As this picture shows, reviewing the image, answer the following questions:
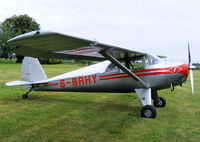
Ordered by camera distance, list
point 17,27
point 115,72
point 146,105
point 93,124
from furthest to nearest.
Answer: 1. point 17,27
2. point 115,72
3. point 146,105
4. point 93,124

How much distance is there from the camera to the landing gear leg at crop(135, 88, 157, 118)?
5652mm

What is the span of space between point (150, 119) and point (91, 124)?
5.81ft

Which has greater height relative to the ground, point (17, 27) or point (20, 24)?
point (20, 24)

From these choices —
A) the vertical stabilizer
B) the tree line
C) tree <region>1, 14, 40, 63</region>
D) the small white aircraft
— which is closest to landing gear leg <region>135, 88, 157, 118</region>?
the small white aircraft

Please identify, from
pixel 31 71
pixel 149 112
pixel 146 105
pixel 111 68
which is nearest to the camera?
pixel 149 112

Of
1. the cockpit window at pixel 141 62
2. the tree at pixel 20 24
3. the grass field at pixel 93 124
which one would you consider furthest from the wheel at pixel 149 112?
the tree at pixel 20 24

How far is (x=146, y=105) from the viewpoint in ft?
19.1

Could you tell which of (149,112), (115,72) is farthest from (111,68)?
(149,112)

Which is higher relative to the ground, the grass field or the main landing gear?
the main landing gear

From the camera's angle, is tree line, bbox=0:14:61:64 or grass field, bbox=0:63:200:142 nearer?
grass field, bbox=0:63:200:142

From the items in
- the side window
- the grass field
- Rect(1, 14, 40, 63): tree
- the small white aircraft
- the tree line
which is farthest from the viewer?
Rect(1, 14, 40, 63): tree

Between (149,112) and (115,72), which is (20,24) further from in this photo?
(149,112)

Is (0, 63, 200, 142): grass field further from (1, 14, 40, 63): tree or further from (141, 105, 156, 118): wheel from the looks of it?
(1, 14, 40, 63): tree

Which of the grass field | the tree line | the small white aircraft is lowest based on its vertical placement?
the grass field
